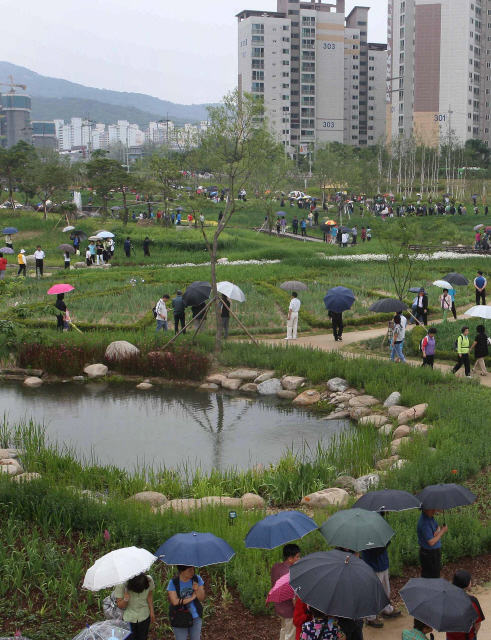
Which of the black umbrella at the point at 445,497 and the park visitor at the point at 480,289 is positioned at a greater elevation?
the park visitor at the point at 480,289

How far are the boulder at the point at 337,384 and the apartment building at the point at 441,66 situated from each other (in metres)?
102

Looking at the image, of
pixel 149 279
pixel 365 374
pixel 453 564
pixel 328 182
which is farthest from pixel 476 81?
pixel 453 564

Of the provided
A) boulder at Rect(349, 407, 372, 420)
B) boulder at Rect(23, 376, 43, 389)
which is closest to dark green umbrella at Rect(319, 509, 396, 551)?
boulder at Rect(349, 407, 372, 420)

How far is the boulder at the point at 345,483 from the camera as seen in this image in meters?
12.1

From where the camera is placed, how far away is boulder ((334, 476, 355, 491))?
1208 centimetres

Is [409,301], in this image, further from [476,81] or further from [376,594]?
[476,81]

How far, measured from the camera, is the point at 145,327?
24.1 m

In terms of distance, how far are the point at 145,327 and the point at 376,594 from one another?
18.4 meters

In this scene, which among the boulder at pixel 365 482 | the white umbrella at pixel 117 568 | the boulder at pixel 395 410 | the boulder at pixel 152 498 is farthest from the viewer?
the boulder at pixel 395 410

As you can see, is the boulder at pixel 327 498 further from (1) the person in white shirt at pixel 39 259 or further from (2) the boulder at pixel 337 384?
(1) the person in white shirt at pixel 39 259

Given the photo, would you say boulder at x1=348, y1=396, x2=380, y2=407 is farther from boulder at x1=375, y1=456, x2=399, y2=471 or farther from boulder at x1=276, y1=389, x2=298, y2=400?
boulder at x1=375, y1=456, x2=399, y2=471

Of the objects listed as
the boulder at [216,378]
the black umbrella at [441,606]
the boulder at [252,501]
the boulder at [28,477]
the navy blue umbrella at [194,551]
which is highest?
the navy blue umbrella at [194,551]

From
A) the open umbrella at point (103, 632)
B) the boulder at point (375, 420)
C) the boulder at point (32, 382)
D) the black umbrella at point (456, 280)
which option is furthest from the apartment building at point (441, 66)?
the open umbrella at point (103, 632)

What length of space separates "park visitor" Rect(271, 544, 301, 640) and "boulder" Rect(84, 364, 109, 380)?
13.4 meters
